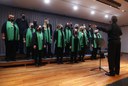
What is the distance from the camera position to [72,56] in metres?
6.50

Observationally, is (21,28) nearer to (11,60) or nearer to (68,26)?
(11,60)

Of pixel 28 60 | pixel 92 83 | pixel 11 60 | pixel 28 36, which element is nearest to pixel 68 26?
pixel 28 36

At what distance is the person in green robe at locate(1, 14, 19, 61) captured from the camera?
5074 millimetres

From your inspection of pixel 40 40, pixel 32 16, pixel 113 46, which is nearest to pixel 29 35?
pixel 40 40

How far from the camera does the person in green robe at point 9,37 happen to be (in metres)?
5.07

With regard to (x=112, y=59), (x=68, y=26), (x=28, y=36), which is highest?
(x=68, y=26)

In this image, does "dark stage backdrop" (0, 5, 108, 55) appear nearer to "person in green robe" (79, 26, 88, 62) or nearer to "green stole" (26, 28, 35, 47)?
"green stole" (26, 28, 35, 47)

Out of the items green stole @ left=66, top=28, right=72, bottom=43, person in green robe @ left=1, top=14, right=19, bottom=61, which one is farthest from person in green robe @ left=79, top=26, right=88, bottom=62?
person in green robe @ left=1, top=14, right=19, bottom=61

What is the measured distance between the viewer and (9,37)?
508 cm

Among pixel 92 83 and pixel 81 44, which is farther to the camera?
pixel 81 44

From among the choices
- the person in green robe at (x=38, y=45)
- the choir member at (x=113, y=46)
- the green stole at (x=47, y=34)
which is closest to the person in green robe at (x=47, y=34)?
the green stole at (x=47, y=34)

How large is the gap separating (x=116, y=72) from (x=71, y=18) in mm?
5547

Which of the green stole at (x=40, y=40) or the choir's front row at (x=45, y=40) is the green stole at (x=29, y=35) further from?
the green stole at (x=40, y=40)

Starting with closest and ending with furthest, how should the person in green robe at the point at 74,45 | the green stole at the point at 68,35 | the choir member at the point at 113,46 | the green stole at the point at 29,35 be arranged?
the choir member at the point at 113,46 → the green stole at the point at 29,35 → the person in green robe at the point at 74,45 → the green stole at the point at 68,35
